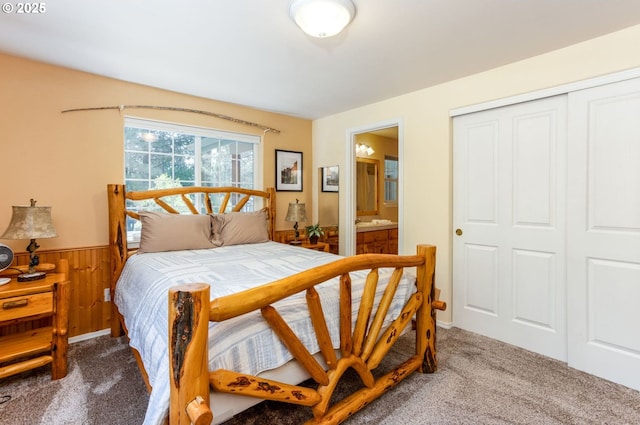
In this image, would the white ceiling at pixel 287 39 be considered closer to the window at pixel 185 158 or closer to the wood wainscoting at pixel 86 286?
the window at pixel 185 158

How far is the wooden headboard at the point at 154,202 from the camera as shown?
2.70m

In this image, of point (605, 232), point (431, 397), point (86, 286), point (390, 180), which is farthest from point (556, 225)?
point (86, 286)

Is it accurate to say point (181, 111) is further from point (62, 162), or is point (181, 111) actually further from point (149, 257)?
point (149, 257)

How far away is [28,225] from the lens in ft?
6.91

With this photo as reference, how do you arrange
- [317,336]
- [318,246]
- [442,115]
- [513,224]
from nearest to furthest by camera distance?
[317,336] → [513,224] → [442,115] → [318,246]

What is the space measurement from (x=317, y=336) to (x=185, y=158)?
8.60 feet

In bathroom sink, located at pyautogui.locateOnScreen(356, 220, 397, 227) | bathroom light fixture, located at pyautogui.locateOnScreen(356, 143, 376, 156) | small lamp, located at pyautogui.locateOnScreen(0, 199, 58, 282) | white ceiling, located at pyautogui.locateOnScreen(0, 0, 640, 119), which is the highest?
white ceiling, located at pyautogui.locateOnScreen(0, 0, 640, 119)

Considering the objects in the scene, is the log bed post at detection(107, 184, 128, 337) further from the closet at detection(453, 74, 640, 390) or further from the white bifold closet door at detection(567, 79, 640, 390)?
the white bifold closet door at detection(567, 79, 640, 390)

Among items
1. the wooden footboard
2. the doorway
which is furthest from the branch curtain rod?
the wooden footboard

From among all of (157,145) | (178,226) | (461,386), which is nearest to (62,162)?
(157,145)

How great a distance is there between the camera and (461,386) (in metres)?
1.99

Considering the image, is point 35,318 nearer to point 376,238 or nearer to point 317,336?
point 317,336

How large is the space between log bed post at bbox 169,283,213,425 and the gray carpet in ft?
2.60

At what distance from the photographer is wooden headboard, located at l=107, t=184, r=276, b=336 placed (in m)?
2.70
